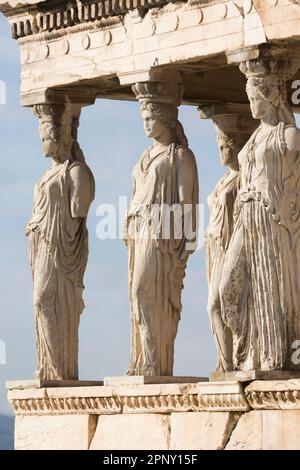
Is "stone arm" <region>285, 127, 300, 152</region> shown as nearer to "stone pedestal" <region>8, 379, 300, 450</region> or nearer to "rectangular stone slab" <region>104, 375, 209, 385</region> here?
"stone pedestal" <region>8, 379, 300, 450</region>

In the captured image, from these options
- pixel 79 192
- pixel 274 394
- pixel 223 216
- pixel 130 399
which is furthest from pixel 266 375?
pixel 79 192

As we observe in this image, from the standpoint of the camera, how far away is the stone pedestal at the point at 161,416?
88.0 feet

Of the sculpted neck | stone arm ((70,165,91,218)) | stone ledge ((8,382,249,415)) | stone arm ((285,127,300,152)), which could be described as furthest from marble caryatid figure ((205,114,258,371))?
stone arm ((285,127,300,152))

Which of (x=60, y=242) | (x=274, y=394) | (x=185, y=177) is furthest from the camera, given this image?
(x=60, y=242)

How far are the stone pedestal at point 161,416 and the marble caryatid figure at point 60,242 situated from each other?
56 centimetres

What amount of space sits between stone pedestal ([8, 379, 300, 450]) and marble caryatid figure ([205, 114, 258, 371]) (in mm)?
1033

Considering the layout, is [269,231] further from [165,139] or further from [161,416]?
[161,416]

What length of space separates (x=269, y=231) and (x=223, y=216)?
8.97ft

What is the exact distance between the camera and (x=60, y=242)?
3008cm

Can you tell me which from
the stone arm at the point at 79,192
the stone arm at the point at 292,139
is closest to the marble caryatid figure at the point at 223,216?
the stone arm at the point at 79,192

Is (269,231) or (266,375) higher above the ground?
(269,231)

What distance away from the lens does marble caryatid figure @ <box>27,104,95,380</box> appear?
30062mm

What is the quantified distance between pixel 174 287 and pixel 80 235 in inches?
73.4
